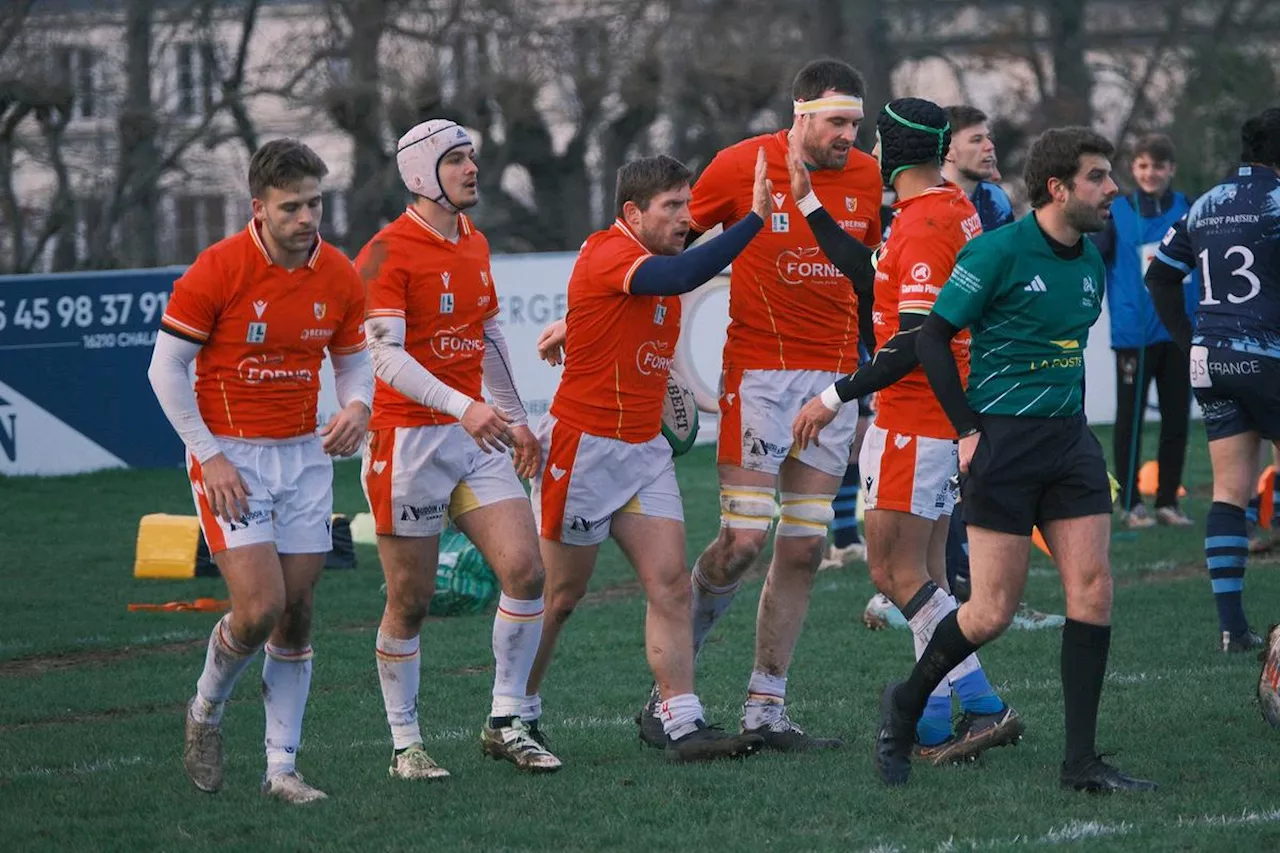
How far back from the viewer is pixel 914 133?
6020mm

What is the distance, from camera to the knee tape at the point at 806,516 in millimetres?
6609

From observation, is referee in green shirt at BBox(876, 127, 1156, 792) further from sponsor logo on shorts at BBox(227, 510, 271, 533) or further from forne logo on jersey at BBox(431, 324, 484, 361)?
sponsor logo on shorts at BBox(227, 510, 271, 533)

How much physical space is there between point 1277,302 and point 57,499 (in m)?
10.5

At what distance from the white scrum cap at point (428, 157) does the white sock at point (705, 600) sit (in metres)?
1.72

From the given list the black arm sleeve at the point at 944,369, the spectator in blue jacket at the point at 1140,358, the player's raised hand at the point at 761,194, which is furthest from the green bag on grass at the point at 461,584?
the black arm sleeve at the point at 944,369

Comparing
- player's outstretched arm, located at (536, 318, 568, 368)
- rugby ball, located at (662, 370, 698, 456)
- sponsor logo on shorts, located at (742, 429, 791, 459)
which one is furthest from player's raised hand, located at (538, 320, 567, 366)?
sponsor logo on shorts, located at (742, 429, 791, 459)

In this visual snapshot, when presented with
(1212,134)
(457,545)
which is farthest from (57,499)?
(1212,134)

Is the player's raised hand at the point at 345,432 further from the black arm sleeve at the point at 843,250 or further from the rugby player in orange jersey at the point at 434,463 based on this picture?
the black arm sleeve at the point at 843,250

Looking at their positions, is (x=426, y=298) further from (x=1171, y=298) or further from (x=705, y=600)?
(x=1171, y=298)

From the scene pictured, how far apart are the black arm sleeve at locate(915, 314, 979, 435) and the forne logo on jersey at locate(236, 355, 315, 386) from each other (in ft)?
6.82

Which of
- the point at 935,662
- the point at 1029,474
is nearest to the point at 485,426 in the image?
the point at 935,662

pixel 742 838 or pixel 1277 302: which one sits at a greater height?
pixel 1277 302

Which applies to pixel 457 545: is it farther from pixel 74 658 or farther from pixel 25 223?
pixel 25 223

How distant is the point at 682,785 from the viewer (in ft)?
19.3
